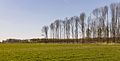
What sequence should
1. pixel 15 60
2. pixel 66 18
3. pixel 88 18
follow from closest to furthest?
1. pixel 15 60
2. pixel 88 18
3. pixel 66 18

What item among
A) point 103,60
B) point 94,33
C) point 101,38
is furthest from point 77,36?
point 103,60

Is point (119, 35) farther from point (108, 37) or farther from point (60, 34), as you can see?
point (60, 34)

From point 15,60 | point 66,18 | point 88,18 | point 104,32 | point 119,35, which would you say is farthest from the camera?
point 66,18

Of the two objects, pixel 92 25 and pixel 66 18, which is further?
pixel 66 18

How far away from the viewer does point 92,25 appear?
11225 cm

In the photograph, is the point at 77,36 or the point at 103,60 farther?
the point at 77,36

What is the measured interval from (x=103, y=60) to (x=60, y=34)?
108 m

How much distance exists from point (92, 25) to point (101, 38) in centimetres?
1171

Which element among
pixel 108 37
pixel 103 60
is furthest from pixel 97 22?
pixel 103 60

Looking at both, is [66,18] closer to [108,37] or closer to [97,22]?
[97,22]

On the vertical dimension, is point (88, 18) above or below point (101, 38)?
above

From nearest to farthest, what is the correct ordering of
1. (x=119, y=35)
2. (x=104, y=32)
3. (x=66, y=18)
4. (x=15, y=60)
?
(x=15, y=60) → (x=119, y=35) → (x=104, y=32) → (x=66, y=18)

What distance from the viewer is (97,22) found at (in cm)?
10950

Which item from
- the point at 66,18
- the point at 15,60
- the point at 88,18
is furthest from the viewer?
the point at 66,18
